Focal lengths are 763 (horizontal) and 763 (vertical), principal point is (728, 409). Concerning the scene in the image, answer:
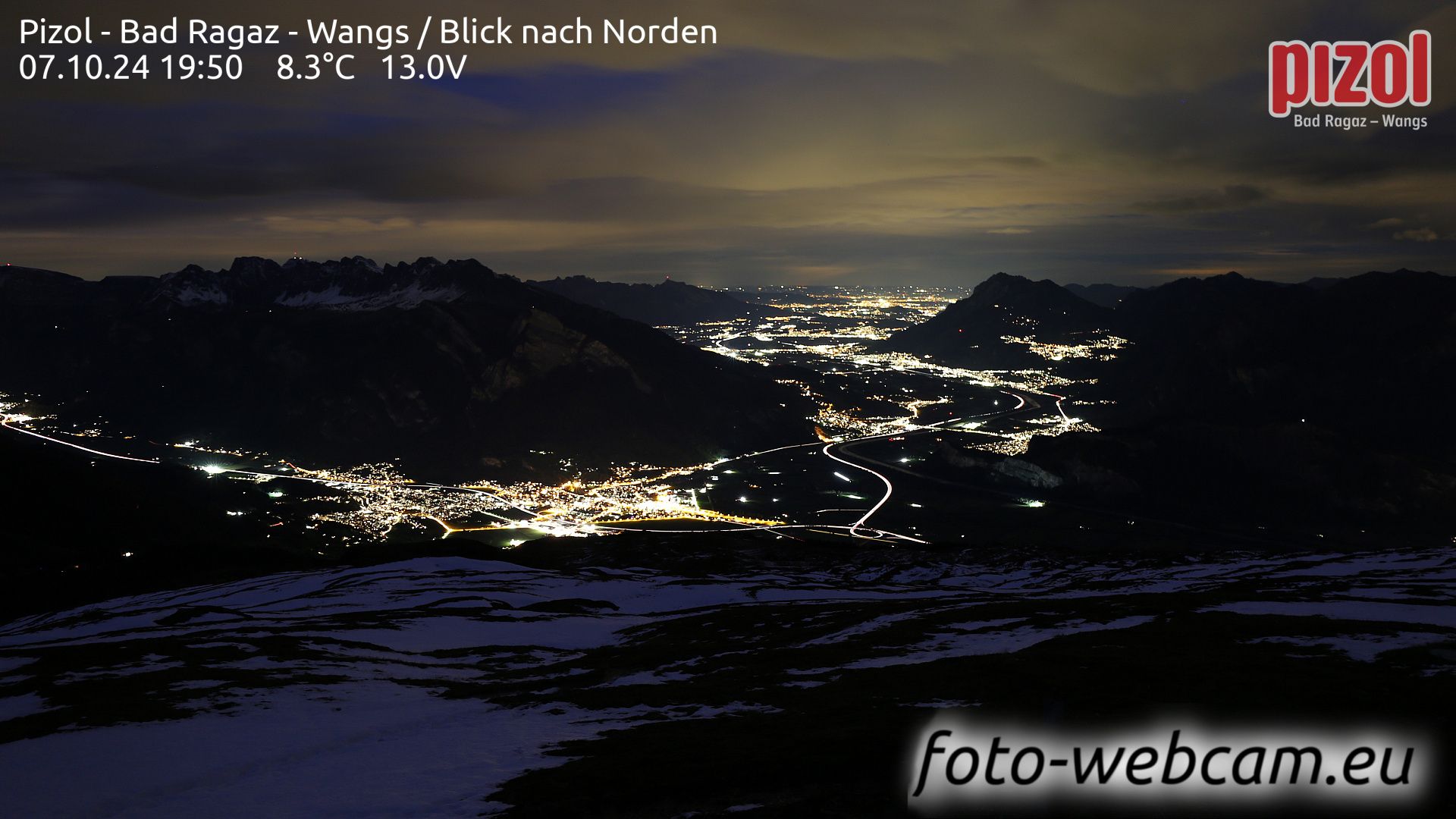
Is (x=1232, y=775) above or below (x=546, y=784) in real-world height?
above

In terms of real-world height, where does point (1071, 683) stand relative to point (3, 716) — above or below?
above

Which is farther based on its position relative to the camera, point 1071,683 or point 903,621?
point 903,621

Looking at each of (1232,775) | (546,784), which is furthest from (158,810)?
(1232,775)

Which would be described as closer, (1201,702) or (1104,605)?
(1201,702)

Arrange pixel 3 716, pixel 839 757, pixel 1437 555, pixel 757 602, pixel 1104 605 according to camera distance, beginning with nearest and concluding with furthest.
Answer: pixel 839 757 → pixel 3 716 → pixel 1104 605 → pixel 757 602 → pixel 1437 555

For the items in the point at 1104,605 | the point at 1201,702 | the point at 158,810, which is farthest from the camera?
the point at 1104,605

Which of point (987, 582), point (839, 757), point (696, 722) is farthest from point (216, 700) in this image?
point (987, 582)

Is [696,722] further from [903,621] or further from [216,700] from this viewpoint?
[903,621]

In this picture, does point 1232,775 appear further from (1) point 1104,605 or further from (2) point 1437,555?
(2) point 1437,555

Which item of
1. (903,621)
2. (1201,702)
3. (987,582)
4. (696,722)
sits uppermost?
(1201,702)
